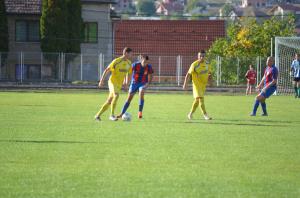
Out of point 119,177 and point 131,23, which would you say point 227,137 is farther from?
point 131,23

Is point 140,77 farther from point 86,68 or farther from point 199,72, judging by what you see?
point 86,68

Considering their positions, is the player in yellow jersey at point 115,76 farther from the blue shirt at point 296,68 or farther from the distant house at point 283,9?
the distant house at point 283,9

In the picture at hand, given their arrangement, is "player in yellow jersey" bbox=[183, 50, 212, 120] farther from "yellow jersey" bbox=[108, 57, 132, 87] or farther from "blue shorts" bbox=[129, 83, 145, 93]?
"yellow jersey" bbox=[108, 57, 132, 87]

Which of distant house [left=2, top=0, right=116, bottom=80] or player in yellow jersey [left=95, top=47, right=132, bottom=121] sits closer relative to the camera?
player in yellow jersey [left=95, top=47, right=132, bottom=121]

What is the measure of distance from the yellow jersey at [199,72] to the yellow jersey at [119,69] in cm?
201

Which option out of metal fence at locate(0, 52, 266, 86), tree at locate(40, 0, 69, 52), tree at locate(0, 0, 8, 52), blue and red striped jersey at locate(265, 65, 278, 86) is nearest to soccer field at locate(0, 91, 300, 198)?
blue and red striped jersey at locate(265, 65, 278, 86)

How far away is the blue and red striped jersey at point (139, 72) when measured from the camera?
23.5 metres

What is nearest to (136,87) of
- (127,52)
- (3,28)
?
(127,52)

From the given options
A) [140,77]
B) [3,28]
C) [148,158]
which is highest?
[3,28]

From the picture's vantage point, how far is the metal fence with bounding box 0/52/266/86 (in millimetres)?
54938

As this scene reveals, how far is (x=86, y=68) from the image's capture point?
5866 centimetres

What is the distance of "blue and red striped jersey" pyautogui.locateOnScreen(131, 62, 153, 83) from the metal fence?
29.6m

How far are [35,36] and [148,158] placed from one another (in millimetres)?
48764

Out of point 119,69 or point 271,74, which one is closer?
point 119,69
